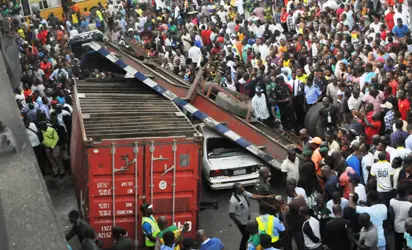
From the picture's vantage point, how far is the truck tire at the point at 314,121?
58.1ft

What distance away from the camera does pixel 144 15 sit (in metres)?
30.3

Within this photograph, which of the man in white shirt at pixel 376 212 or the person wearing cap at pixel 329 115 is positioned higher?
the man in white shirt at pixel 376 212

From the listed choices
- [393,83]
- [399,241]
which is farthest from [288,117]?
[399,241]

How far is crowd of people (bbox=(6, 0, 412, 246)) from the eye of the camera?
11797mm

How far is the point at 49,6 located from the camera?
31.9 m

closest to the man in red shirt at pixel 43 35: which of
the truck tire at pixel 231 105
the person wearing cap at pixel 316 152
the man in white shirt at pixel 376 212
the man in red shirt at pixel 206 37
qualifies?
the man in red shirt at pixel 206 37

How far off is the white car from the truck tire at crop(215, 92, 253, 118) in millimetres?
630

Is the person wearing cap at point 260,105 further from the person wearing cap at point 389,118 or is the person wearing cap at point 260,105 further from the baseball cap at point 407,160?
the baseball cap at point 407,160

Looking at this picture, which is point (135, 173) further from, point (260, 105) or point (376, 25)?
point (376, 25)

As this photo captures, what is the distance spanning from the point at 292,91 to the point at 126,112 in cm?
569

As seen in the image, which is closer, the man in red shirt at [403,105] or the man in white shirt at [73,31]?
the man in red shirt at [403,105]

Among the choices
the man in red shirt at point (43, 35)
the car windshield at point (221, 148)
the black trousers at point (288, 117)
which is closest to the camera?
the car windshield at point (221, 148)

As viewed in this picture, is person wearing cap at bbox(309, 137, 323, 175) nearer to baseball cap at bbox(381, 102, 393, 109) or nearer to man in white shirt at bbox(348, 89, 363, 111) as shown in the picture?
baseball cap at bbox(381, 102, 393, 109)

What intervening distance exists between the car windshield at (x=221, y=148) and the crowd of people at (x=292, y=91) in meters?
1.30
